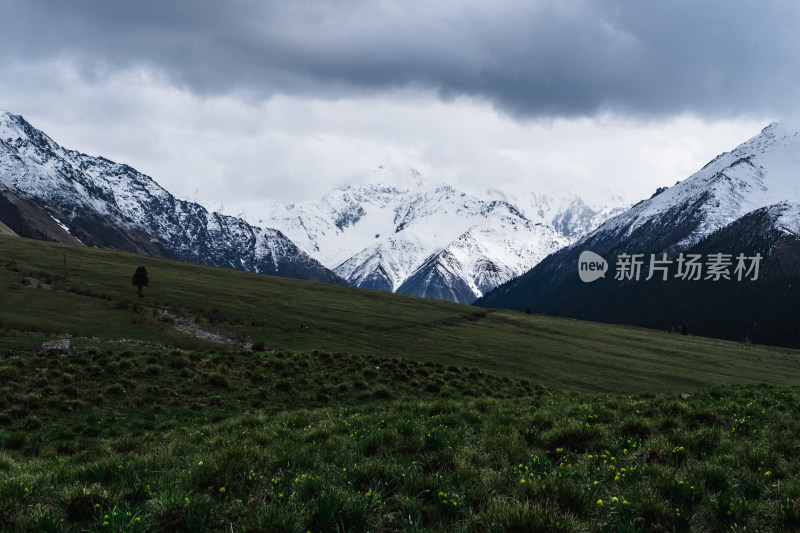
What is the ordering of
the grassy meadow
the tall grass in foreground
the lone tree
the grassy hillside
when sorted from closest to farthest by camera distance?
the tall grass in foreground < the grassy meadow < the grassy hillside < the lone tree

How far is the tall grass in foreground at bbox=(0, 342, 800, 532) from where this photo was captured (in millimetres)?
6945

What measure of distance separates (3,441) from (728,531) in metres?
20.6

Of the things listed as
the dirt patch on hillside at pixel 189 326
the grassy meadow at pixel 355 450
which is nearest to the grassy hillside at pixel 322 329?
the dirt patch on hillside at pixel 189 326

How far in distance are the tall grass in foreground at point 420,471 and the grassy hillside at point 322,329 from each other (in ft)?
102

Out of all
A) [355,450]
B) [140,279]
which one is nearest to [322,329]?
[140,279]

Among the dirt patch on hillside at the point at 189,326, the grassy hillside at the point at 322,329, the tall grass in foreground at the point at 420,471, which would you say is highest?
the tall grass in foreground at the point at 420,471

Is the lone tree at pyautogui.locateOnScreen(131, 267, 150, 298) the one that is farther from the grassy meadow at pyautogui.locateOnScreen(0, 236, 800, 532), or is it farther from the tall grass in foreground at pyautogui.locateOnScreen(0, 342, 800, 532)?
the tall grass in foreground at pyautogui.locateOnScreen(0, 342, 800, 532)

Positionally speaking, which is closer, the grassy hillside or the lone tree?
the grassy hillside

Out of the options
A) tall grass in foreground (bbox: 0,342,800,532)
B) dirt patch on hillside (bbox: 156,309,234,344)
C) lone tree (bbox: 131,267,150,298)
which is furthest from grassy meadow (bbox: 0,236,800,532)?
lone tree (bbox: 131,267,150,298)

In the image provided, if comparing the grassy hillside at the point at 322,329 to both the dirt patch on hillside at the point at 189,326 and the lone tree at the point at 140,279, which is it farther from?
the lone tree at the point at 140,279

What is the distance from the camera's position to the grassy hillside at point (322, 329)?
53.8 metres

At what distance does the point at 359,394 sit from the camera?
27.7 metres

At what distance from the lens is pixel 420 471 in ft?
30.7

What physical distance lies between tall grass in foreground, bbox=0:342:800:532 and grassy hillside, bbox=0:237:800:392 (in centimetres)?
3098
